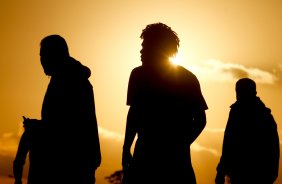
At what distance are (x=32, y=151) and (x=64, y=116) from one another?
1.73 ft

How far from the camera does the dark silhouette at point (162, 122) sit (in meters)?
5.28

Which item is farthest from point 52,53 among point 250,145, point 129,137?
point 250,145

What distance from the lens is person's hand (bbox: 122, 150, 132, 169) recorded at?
536 cm

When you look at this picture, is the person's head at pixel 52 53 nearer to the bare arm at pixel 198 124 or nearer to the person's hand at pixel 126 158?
the person's hand at pixel 126 158

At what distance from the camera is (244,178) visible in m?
8.43

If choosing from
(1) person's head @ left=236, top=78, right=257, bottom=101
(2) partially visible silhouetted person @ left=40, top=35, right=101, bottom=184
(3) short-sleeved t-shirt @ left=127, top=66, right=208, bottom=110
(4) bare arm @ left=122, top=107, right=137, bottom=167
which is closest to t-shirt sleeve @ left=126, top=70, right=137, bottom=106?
(3) short-sleeved t-shirt @ left=127, top=66, right=208, bottom=110

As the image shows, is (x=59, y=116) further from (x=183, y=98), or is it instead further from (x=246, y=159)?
(x=246, y=159)

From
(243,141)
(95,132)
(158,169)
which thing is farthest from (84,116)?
(243,141)

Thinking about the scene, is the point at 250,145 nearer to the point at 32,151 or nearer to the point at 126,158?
the point at 126,158

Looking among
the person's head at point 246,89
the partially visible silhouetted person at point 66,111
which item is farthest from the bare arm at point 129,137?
the person's head at point 246,89

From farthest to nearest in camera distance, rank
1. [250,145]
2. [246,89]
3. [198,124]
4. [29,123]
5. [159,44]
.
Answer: [246,89]
[250,145]
[159,44]
[29,123]
[198,124]

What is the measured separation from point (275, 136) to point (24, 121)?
4620 mm

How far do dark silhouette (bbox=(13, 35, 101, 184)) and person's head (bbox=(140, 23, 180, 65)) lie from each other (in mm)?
727

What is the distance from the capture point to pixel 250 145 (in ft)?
27.7
